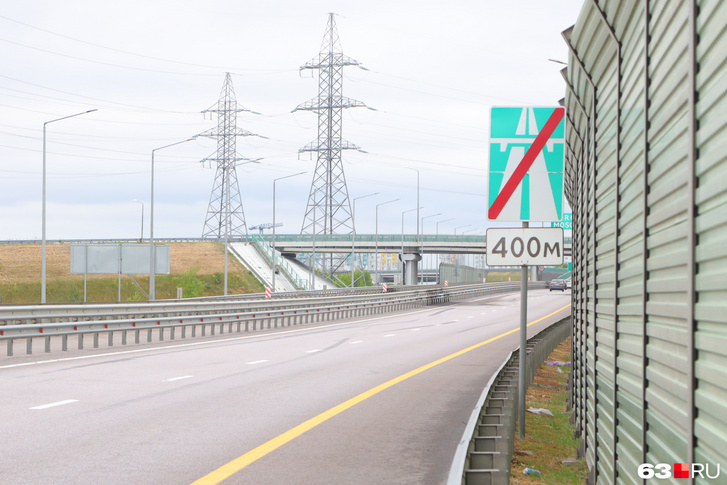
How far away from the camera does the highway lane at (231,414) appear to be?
24.5 ft

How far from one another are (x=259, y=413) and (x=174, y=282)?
195 feet

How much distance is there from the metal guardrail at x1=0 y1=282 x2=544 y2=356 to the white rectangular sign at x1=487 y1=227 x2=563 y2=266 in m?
12.3

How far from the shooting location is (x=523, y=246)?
9219mm

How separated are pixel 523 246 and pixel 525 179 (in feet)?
2.32

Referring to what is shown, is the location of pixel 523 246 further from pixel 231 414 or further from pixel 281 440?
pixel 231 414

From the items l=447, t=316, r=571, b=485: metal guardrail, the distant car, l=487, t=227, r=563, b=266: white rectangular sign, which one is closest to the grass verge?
l=447, t=316, r=571, b=485: metal guardrail

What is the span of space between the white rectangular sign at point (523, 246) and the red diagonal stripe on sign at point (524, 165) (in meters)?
0.26

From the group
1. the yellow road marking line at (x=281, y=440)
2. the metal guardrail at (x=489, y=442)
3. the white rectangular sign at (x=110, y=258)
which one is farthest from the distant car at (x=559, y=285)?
the metal guardrail at (x=489, y=442)

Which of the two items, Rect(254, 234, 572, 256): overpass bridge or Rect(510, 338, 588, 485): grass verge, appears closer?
Rect(510, 338, 588, 485): grass verge

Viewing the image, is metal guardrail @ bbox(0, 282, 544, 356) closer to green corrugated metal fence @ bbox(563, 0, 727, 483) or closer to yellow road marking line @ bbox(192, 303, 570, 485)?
yellow road marking line @ bbox(192, 303, 570, 485)

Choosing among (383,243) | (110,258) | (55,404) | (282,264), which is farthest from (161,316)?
(383,243)

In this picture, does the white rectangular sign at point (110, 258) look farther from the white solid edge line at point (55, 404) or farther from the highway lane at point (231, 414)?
the white solid edge line at point (55, 404)

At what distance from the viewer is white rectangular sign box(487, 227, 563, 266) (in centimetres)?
912

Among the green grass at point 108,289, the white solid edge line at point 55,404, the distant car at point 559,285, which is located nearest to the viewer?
the white solid edge line at point 55,404
